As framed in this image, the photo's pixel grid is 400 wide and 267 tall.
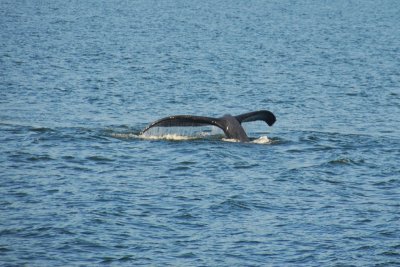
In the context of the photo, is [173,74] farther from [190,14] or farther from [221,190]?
[190,14]

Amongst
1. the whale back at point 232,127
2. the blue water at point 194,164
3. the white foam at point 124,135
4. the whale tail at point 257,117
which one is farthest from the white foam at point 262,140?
the white foam at point 124,135

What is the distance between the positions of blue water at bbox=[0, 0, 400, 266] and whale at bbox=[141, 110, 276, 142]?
42 cm

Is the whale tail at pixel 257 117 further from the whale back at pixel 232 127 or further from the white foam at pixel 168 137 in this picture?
the white foam at pixel 168 137

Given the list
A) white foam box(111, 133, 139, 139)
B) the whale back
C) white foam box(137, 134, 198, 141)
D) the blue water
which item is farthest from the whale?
white foam box(111, 133, 139, 139)

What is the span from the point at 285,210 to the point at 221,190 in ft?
7.23

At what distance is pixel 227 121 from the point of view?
91.2 ft

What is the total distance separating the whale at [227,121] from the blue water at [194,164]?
42 cm

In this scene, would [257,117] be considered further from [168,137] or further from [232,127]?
[168,137]

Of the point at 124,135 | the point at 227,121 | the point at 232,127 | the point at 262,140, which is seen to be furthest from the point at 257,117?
the point at 124,135

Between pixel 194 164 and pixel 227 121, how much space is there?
2.21m

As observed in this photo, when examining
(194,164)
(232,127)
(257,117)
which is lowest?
(194,164)

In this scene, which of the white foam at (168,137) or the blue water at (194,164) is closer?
the blue water at (194,164)

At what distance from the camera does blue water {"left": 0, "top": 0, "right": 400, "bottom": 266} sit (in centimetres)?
1947

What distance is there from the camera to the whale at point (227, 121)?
26844 mm
